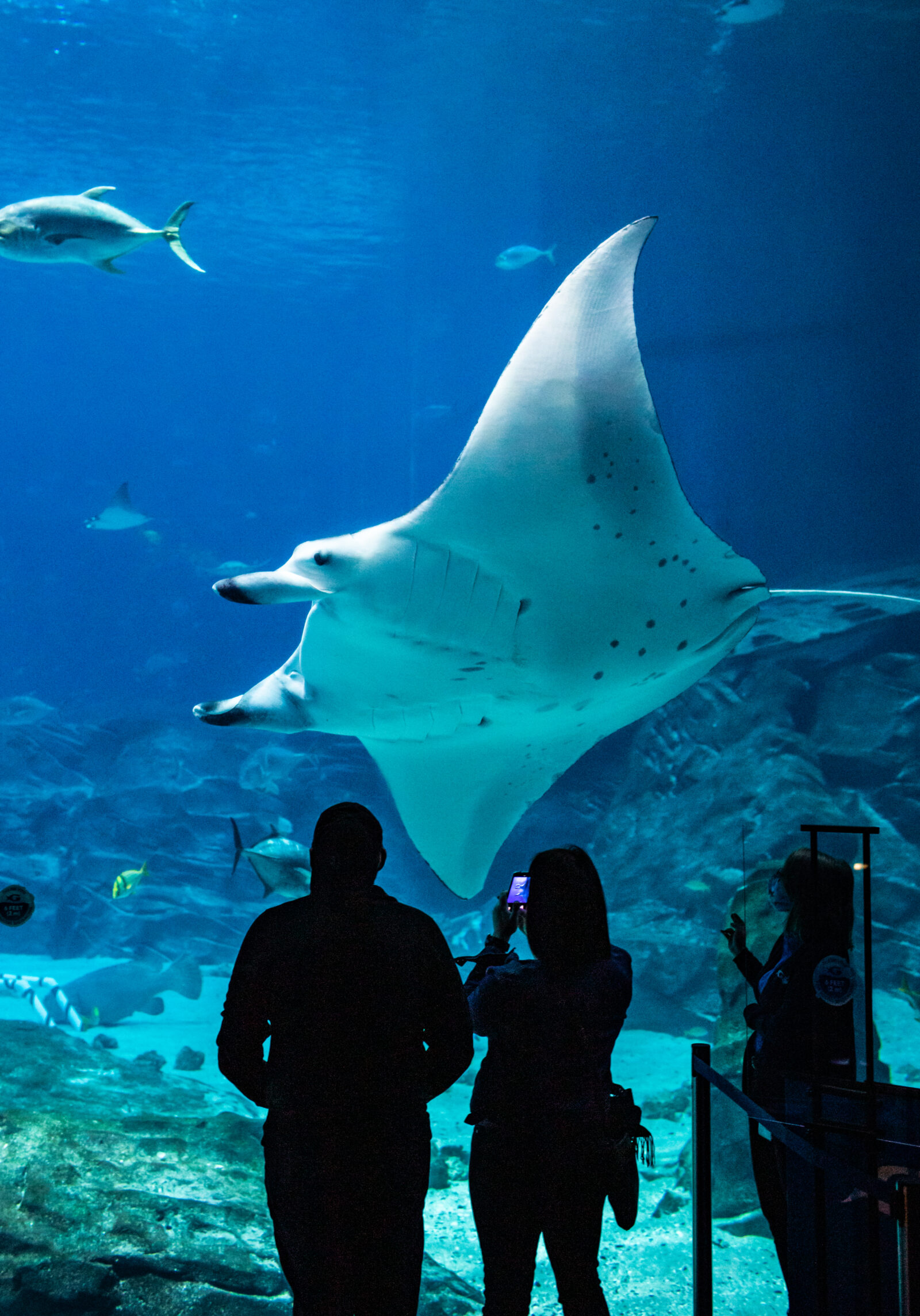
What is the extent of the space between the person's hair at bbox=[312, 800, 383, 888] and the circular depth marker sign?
4.41 ft

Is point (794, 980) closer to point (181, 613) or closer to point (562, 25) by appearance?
point (562, 25)

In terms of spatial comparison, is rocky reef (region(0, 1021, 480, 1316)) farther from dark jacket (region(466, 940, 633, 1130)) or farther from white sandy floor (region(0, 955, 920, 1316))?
dark jacket (region(466, 940, 633, 1130))

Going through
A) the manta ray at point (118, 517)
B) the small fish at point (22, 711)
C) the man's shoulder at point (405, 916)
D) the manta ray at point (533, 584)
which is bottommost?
the man's shoulder at point (405, 916)

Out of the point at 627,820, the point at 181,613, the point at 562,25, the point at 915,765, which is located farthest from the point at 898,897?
the point at 181,613

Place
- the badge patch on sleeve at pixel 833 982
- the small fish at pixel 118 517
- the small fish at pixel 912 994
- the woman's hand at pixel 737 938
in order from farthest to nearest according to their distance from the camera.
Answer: the small fish at pixel 118 517 → the small fish at pixel 912 994 → the woman's hand at pixel 737 938 → the badge patch on sleeve at pixel 833 982

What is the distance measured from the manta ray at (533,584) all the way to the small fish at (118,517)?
9.30 m

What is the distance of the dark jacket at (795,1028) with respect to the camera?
5.66 feet

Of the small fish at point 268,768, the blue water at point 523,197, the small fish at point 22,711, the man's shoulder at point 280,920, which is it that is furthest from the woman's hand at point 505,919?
the small fish at point 22,711

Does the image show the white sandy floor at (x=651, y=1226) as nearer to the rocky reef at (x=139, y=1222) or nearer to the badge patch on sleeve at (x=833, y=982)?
the rocky reef at (x=139, y=1222)

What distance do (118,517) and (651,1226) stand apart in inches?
403

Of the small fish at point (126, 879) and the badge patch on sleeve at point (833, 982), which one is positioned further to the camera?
the small fish at point (126, 879)

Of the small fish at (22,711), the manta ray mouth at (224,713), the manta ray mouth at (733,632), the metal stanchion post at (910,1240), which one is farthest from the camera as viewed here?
the small fish at (22,711)

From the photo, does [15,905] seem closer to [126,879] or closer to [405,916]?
[405,916]

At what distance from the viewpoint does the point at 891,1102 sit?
1.61m
